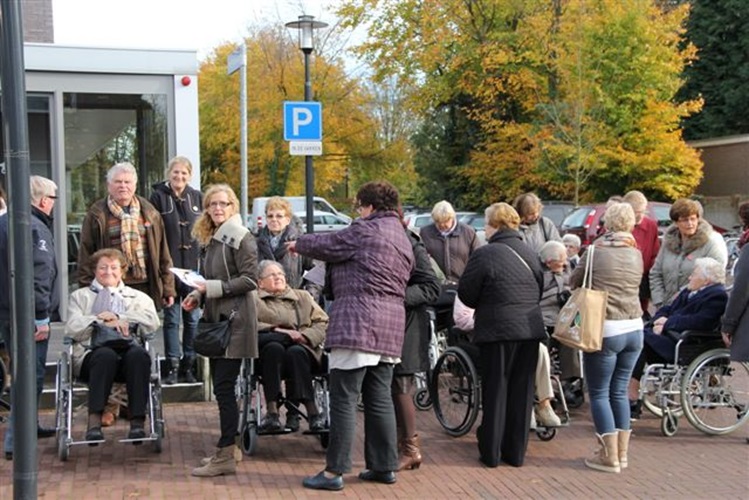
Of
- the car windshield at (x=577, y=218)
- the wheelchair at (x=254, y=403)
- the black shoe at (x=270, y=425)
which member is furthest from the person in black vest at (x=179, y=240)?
the car windshield at (x=577, y=218)

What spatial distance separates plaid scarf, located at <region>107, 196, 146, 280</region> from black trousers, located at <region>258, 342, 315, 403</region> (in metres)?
1.47

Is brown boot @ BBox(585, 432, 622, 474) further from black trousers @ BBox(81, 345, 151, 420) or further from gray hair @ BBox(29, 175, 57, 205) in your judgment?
gray hair @ BBox(29, 175, 57, 205)

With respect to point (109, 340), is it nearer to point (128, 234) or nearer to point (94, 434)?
point (94, 434)

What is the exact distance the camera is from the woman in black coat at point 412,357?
621 centimetres

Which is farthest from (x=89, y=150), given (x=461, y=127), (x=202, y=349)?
(x=461, y=127)

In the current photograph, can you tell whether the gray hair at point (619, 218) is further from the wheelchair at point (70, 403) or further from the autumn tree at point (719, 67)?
the autumn tree at point (719, 67)

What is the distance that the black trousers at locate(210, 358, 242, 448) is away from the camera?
6.02 meters

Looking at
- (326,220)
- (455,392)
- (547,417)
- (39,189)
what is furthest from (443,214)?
(326,220)

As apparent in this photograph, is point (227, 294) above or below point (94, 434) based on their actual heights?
above

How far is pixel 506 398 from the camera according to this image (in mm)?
6434

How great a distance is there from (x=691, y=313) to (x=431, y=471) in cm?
262

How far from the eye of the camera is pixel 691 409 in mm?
7105

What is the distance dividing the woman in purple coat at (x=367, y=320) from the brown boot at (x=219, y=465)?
560 millimetres

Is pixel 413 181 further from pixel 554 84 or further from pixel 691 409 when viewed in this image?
pixel 691 409
